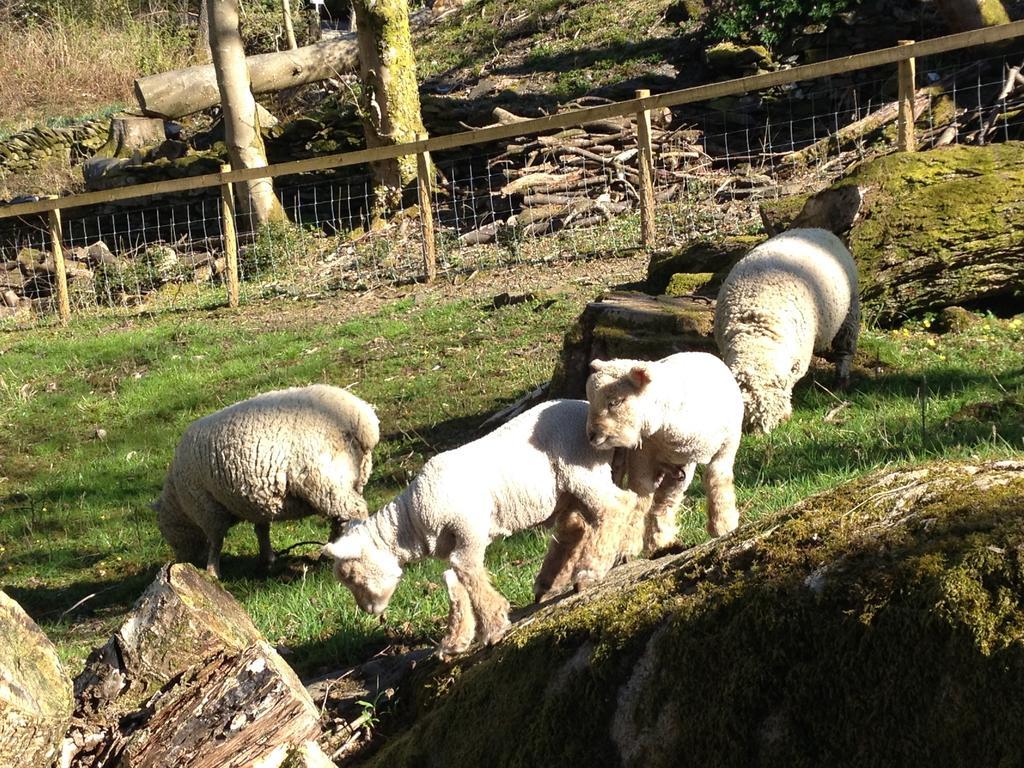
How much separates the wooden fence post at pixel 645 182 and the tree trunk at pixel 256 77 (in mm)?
12806

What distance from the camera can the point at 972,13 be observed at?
18.1m

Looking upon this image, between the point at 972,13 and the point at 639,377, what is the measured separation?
54.4ft

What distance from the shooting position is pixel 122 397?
12633 mm

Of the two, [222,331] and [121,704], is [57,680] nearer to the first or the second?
[121,704]

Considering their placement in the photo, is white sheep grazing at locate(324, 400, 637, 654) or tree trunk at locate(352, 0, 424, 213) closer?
white sheep grazing at locate(324, 400, 637, 654)

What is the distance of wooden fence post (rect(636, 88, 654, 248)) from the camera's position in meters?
15.2

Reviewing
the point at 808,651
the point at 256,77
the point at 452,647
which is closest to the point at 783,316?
the point at 452,647

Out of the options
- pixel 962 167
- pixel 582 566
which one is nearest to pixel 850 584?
pixel 582 566

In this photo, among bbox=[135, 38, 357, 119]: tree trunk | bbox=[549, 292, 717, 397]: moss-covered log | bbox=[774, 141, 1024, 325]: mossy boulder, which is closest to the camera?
bbox=[549, 292, 717, 397]: moss-covered log

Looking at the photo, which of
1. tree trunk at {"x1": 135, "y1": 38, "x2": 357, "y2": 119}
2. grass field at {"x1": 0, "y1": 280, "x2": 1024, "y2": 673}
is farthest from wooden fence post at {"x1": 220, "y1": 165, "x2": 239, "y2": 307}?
tree trunk at {"x1": 135, "y1": 38, "x2": 357, "y2": 119}

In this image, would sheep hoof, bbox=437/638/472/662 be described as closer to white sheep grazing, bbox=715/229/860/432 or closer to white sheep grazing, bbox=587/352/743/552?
white sheep grazing, bbox=587/352/743/552

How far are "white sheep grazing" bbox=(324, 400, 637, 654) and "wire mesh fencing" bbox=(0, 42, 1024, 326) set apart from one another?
11165 millimetres

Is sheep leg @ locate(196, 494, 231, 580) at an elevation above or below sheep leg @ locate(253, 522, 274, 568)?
above

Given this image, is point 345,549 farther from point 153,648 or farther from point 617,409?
point 617,409
